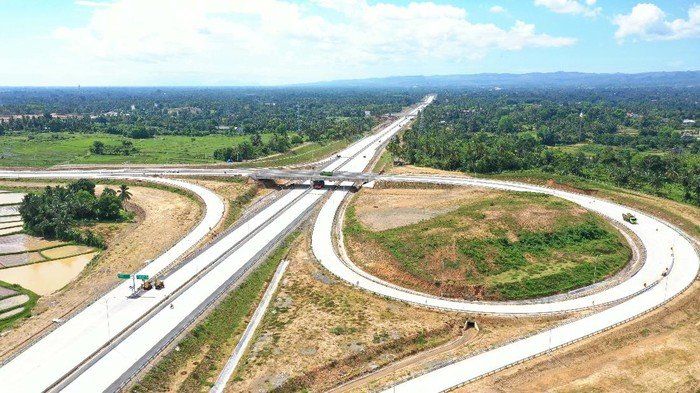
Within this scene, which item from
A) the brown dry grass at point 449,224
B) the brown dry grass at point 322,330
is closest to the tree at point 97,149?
the brown dry grass at point 449,224

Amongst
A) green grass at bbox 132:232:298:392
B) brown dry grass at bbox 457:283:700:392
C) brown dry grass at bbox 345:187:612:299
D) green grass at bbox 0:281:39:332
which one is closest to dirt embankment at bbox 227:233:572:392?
green grass at bbox 132:232:298:392

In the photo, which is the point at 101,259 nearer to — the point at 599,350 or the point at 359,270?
the point at 359,270

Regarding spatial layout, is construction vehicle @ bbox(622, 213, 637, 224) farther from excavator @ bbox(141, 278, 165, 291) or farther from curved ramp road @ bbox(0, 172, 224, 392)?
curved ramp road @ bbox(0, 172, 224, 392)

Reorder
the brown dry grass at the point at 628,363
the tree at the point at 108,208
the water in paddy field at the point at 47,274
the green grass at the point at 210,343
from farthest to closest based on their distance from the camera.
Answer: the tree at the point at 108,208 < the water in paddy field at the point at 47,274 < the brown dry grass at the point at 628,363 < the green grass at the point at 210,343

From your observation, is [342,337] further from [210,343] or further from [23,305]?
[23,305]

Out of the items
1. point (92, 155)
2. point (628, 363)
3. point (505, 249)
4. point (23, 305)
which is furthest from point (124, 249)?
point (92, 155)

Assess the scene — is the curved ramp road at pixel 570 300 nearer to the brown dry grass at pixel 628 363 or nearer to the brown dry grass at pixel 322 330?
the brown dry grass at pixel 628 363
